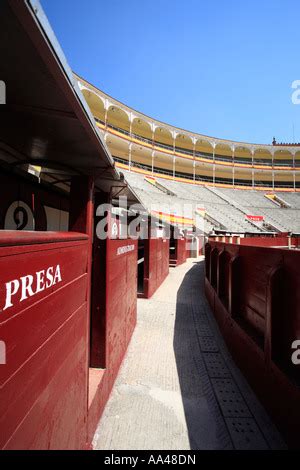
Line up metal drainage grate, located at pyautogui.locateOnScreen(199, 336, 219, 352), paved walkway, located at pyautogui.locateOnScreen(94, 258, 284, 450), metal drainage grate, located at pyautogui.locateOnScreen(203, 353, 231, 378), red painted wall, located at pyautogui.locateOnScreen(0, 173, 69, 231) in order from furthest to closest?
metal drainage grate, located at pyautogui.locateOnScreen(199, 336, 219, 352)
metal drainage grate, located at pyautogui.locateOnScreen(203, 353, 231, 378)
red painted wall, located at pyautogui.locateOnScreen(0, 173, 69, 231)
paved walkway, located at pyautogui.locateOnScreen(94, 258, 284, 450)

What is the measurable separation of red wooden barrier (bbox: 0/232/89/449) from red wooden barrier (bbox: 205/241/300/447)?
7.05 ft

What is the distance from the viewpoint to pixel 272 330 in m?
3.42

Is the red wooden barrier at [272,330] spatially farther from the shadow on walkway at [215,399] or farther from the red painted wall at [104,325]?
the red painted wall at [104,325]

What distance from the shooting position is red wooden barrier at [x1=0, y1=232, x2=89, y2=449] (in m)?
1.37

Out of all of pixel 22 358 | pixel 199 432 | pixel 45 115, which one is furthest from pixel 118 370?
pixel 45 115

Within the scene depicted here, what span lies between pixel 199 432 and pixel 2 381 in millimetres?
2833

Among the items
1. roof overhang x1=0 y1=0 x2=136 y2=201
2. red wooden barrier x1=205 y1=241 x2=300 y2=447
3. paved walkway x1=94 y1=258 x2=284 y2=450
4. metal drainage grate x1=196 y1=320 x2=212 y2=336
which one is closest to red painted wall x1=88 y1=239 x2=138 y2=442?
paved walkway x1=94 y1=258 x2=284 y2=450

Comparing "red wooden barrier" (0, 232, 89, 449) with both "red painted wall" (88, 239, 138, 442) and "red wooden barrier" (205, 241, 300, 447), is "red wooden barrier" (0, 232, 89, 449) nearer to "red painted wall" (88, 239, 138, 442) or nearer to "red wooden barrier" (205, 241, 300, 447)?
"red painted wall" (88, 239, 138, 442)

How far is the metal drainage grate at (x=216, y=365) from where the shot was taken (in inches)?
186

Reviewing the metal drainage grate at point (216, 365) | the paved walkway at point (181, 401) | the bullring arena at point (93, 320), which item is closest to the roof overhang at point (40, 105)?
the bullring arena at point (93, 320)

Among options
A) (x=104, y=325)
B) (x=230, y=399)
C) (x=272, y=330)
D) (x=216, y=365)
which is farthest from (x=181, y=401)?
(x=272, y=330)

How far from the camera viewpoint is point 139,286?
37.6 feet

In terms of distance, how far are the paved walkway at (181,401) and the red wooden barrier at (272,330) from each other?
0.95 feet

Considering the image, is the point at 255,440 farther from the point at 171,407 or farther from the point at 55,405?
the point at 55,405
